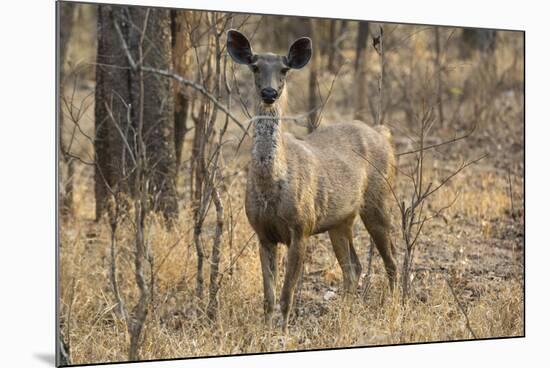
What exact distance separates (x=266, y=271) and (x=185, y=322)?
64 centimetres

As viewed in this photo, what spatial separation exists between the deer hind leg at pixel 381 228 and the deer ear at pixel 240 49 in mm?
1608

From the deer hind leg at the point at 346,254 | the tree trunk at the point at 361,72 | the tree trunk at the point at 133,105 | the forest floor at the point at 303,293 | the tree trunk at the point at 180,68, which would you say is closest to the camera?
the forest floor at the point at 303,293

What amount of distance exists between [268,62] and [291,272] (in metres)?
1.31

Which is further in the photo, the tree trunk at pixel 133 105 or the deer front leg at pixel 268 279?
the tree trunk at pixel 133 105

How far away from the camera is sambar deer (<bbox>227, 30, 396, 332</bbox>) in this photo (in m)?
6.10

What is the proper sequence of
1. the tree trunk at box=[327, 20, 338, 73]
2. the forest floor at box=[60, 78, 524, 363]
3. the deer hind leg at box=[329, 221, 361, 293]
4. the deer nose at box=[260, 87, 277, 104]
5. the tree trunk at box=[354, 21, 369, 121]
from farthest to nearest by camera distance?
1. the tree trunk at box=[327, 20, 338, 73]
2. the tree trunk at box=[354, 21, 369, 121]
3. the deer hind leg at box=[329, 221, 361, 293]
4. the forest floor at box=[60, 78, 524, 363]
5. the deer nose at box=[260, 87, 277, 104]

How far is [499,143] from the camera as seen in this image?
36.3ft

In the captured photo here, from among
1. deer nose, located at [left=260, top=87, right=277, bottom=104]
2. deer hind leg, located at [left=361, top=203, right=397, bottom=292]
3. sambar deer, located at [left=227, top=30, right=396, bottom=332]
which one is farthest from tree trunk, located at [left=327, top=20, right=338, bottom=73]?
deer nose, located at [left=260, top=87, right=277, bottom=104]

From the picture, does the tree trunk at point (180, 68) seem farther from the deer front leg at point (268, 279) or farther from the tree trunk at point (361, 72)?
the tree trunk at point (361, 72)

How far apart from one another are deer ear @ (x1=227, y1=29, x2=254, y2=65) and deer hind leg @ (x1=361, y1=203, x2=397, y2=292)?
1.61 m

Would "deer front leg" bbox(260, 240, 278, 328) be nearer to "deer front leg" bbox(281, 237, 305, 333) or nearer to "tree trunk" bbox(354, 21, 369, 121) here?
"deer front leg" bbox(281, 237, 305, 333)

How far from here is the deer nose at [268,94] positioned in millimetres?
5875

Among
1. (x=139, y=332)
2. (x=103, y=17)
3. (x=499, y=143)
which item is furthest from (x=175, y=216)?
(x=499, y=143)

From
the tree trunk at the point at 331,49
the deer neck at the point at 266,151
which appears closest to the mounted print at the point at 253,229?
the deer neck at the point at 266,151
